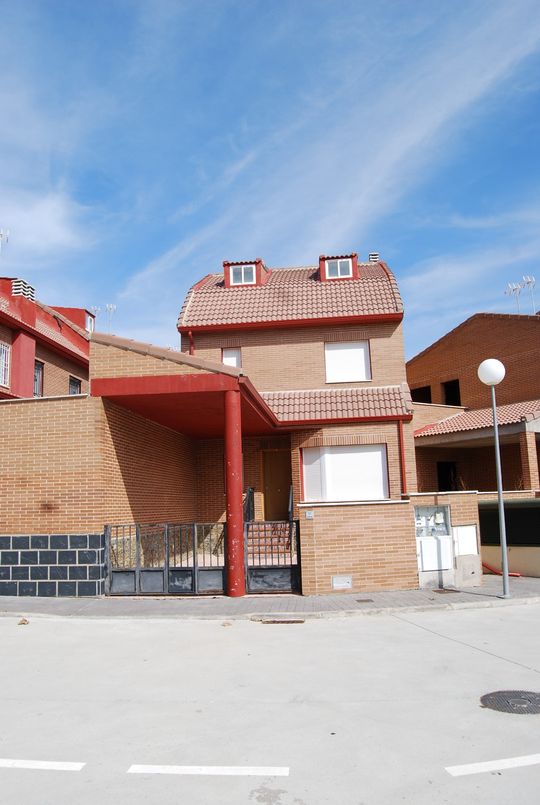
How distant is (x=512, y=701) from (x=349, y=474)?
12.5 m

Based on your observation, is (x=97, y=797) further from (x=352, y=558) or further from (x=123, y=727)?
(x=352, y=558)

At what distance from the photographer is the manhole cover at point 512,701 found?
17.6 ft

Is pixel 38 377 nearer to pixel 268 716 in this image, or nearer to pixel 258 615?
pixel 258 615

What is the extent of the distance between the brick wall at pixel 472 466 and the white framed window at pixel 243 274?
8.54 meters

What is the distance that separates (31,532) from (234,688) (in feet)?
23.3

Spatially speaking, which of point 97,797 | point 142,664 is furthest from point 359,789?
point 142,664

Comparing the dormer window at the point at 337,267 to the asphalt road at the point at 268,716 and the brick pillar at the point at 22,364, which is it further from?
the asphalt road at the point at 268,716

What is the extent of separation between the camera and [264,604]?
10836 mm

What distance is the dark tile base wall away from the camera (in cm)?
1175

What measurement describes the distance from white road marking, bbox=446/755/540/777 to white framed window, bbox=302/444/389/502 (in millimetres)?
13651

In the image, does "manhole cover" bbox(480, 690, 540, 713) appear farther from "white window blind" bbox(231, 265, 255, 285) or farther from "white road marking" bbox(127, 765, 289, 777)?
"white window blind" bbox(231, 265, 255, 285)

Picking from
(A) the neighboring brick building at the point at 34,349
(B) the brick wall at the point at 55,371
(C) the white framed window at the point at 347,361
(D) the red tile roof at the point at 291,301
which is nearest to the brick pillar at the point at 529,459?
(C) the white framed window at the point at 347,361

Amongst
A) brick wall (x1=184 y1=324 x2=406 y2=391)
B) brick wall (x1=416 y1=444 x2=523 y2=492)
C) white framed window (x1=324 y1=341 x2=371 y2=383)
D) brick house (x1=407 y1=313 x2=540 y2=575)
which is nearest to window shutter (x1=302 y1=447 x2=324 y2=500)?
brick wall (x1=184 y1=324 x2=406 y2=391)

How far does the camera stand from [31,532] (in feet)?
39.4
